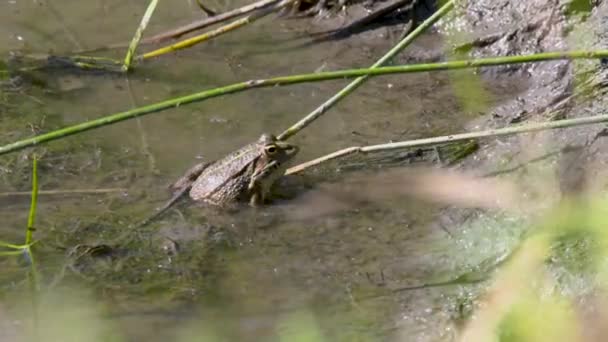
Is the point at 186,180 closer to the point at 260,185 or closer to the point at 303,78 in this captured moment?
the point at 260,185

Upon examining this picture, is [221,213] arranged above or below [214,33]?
below

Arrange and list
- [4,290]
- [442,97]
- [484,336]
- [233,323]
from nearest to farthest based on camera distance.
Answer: [484,336] → [233,323] → [4,290] → [442,97]

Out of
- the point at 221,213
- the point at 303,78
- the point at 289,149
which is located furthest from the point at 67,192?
the point at 303,78

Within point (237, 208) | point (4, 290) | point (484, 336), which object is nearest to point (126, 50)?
point (237, 208)

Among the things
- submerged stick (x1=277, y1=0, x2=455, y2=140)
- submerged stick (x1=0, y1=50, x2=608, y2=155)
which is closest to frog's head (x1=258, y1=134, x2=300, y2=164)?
submerged stick (x1=277, y1=0, x2=455, y2=140)

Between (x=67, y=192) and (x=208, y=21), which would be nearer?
(x=67, y=192)

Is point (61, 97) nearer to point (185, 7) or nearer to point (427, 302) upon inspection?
point (185, 7)
